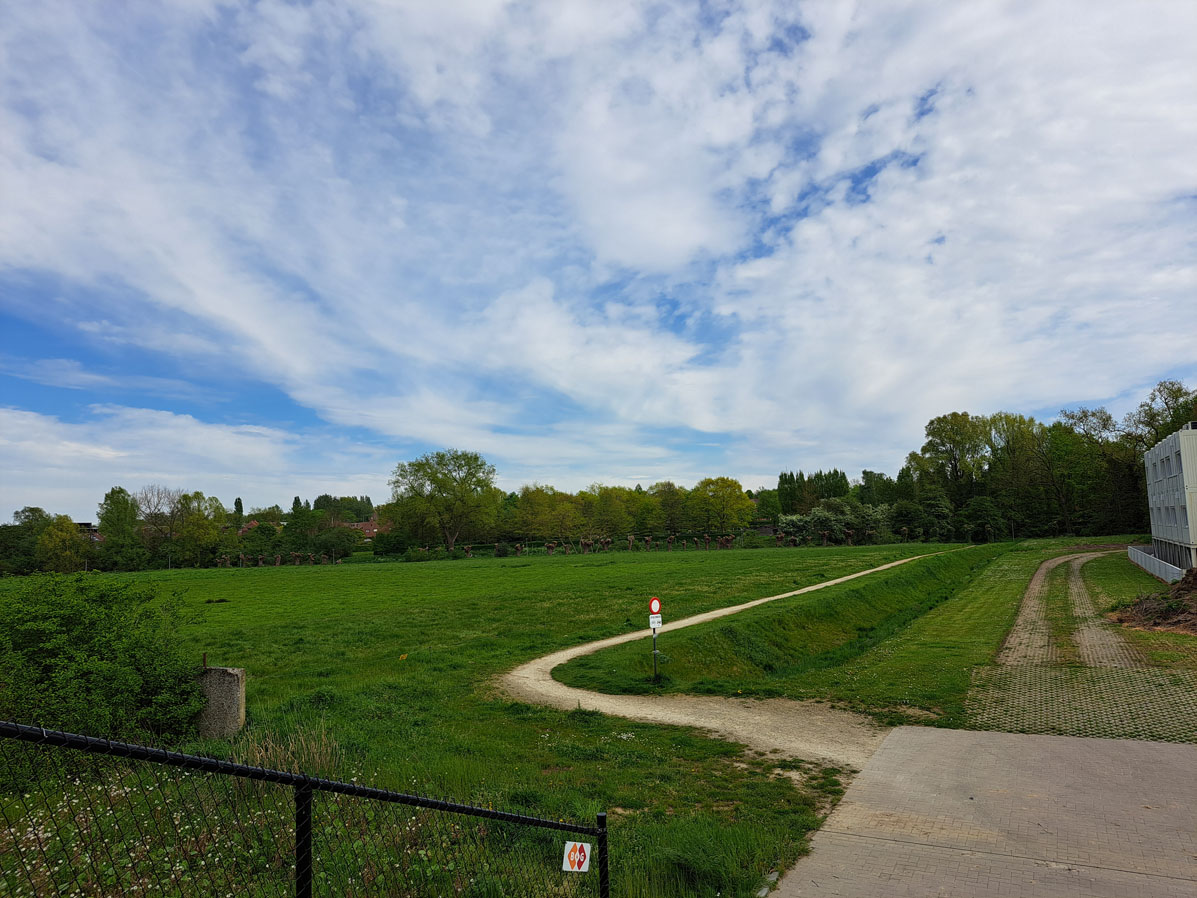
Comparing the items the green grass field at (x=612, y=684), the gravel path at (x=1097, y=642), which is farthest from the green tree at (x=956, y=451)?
the gravel path at (x=1097, y=642)

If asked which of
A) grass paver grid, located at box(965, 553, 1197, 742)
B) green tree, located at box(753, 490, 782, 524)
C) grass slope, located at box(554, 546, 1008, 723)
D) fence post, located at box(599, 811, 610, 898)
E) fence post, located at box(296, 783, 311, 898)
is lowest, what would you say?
grass slope, located at box(554, 546, 1008, 723)

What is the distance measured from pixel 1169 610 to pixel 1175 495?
2483 cm

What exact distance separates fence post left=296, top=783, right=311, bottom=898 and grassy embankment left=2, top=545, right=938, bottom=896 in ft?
11.3

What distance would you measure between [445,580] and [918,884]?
152ft

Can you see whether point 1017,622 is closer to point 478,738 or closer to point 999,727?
point 999,727

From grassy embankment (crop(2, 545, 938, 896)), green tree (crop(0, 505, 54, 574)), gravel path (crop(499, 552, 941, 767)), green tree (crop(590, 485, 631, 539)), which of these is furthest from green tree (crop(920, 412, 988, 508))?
green tree (crop(0, 505, 54, 574))

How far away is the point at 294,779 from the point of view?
3426mm

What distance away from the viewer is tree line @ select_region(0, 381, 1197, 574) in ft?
269

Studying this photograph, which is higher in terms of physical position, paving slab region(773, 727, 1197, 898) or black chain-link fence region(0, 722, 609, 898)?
black chain-link fence region(0, 722, 609, 898)

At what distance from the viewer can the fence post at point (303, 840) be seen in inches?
137

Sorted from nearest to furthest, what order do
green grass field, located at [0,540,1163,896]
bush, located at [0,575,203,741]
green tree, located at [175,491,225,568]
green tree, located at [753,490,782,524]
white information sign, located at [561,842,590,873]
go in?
white information sign, located at [561,842,590,873] < green grass field, located at [0,540,1163,896] < bush, located at [0,575,203,741] < green tree, located at [175,491,225,568] < green tree, located at [753,490,782,524]

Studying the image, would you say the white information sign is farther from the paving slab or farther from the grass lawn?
the grass lawn

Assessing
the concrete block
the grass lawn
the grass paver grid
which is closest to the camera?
the concrete block

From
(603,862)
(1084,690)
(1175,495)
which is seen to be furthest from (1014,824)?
(1175,495)
